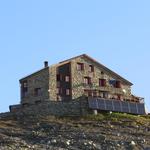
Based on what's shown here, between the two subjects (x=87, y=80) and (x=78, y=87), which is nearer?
(x=78, y=87)

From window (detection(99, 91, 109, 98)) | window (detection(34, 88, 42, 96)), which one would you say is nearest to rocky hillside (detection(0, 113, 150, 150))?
window (detection(99, 91, 109, 98))

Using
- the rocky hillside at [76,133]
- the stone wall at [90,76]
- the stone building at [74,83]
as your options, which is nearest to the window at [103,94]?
the stone building at [74,83]

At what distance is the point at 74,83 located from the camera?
5094 inches

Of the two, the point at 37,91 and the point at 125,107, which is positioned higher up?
the point at 37,91

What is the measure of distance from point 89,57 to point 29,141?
45726 mm

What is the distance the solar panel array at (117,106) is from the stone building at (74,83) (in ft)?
24.1

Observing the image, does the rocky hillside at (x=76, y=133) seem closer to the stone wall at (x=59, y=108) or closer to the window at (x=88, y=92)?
the stone wall at (x=59, y=108)

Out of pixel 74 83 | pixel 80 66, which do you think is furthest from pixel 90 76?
pixel 74 83

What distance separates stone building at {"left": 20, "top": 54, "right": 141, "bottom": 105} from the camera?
127 meters

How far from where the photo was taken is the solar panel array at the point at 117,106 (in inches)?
4525

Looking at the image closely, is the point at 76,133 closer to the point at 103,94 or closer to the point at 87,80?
the point at 87,80

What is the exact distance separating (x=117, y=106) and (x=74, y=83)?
13922 mm

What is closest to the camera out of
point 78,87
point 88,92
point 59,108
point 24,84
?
point 59,108

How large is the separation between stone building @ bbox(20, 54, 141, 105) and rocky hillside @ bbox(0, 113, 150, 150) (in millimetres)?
15880
